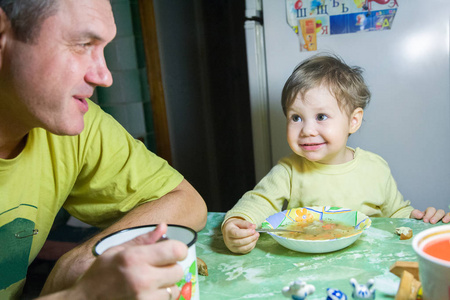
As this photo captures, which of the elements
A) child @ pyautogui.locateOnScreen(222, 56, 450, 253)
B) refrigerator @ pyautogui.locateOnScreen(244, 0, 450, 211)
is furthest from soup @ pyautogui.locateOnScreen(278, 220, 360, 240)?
refrigerator @ pyautogui.locateOnScreen(244, 0, 450, 211)

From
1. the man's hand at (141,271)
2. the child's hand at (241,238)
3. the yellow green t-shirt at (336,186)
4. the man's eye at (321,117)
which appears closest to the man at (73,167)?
the man's hand at (141,271)

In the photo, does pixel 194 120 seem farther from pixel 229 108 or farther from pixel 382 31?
pixel 382 31

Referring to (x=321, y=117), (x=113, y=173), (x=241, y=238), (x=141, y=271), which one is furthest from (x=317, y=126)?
(x=141, y=271)

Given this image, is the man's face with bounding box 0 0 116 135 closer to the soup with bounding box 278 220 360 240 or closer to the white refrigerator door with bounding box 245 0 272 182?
the soup with bounding box 278 220 360 240

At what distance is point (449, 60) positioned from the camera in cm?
150

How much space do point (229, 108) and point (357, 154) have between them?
73.8 inches

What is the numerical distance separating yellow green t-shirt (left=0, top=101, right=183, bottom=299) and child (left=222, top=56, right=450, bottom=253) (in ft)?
0.89

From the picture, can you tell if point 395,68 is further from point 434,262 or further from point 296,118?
point 434,262

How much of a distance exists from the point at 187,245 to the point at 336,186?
750 mm

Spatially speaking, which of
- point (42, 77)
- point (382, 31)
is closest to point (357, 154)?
point (382, 31)

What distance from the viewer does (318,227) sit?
99 centimetres

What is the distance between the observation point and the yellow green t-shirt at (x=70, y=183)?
981mm

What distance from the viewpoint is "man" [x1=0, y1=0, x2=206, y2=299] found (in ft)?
1.94

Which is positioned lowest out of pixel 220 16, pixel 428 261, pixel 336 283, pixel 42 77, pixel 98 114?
pixel 336 283
